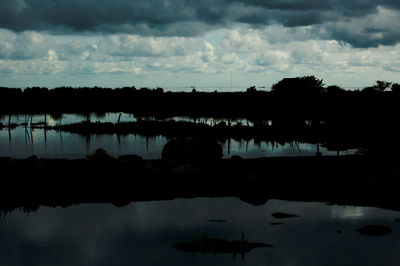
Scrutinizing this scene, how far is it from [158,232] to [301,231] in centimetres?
439

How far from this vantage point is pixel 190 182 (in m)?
20.6

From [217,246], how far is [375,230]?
5.36 meters

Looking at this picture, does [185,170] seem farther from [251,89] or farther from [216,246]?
[251,89]

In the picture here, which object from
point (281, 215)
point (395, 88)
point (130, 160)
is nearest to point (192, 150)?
point (130, 160)

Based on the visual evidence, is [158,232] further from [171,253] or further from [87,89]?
[87,89]

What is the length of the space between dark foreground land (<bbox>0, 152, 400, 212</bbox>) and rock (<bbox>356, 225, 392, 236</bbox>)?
121 inches

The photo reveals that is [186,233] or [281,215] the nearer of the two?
[186,233]

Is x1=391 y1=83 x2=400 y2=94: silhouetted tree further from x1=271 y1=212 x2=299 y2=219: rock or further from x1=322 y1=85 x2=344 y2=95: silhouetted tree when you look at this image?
x1=271 y1=212 x2=299 y2=219: rock

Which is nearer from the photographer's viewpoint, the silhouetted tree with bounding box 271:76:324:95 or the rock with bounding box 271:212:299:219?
the rock with bounding box 271:212:299:219

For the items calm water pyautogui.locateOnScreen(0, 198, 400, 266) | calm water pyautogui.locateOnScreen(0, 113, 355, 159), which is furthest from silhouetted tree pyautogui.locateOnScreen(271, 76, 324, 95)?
calm water pyautogui.locateOnScreen(0, 198, 400, 266)

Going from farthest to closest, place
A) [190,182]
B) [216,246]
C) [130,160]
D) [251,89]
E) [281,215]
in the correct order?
[251,89], [130,160], [190,182], [281,215], [216,246]

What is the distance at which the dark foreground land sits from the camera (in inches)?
723

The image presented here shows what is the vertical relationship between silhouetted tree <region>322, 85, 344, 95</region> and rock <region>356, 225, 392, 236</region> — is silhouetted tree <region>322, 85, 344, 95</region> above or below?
above

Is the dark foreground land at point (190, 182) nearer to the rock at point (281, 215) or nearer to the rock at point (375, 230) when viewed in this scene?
the rock at point (281, 215)
